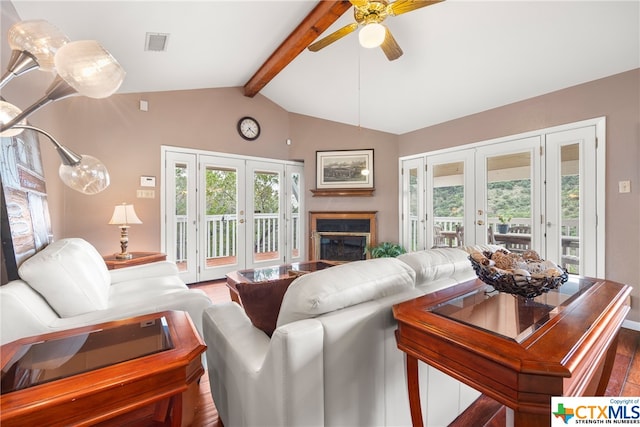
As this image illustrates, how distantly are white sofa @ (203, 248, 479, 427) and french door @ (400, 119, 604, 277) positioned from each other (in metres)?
2.66

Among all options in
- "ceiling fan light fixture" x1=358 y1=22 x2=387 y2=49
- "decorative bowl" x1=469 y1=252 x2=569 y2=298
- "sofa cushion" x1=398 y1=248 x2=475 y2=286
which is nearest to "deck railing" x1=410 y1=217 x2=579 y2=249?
"sofa cushion" x1=398 y1=248 x2=475 y2=286

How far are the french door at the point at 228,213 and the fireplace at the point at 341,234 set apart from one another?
33 centimetres

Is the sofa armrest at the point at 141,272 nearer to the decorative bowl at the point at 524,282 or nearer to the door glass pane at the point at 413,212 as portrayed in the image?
the decorative bowl at the point at 524,282

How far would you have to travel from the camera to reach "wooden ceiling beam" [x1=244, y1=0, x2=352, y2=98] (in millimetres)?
2508

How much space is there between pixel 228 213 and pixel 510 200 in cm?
401

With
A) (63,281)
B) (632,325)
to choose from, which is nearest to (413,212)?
(632,325)

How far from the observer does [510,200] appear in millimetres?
3461

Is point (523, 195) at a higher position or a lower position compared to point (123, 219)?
higher

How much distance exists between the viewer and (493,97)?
335 centimetres

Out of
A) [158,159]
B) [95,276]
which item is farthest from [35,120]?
[95,276]

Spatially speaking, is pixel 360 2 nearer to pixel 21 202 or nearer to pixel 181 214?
pixel 21 202

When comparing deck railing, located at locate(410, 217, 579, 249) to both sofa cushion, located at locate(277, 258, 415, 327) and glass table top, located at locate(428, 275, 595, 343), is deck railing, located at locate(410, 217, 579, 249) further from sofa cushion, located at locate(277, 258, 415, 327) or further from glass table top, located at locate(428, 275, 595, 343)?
sofa cushion, located at locate(277, 258, 415, 327)

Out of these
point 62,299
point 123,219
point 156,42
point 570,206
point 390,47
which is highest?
point 156,42

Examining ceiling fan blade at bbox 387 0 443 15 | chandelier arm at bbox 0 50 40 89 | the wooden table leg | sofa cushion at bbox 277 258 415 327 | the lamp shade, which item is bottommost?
the wooden table leg
